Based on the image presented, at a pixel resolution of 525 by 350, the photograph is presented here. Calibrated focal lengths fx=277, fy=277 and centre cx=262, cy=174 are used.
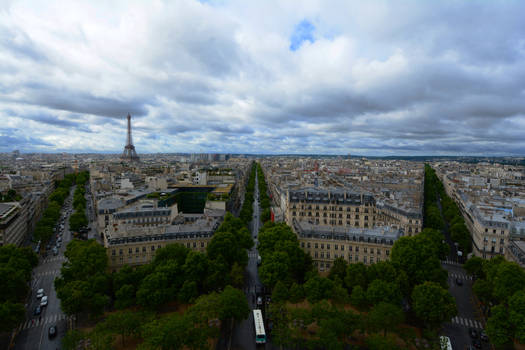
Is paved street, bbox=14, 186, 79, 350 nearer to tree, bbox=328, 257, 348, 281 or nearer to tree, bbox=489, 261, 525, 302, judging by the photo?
tree, bbox=328, 257, 348, 281

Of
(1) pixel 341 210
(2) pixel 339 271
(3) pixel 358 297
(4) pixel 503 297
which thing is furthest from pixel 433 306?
(1) pixel 341 210

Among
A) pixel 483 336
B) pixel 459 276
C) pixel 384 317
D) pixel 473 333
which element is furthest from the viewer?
pixel 459 276

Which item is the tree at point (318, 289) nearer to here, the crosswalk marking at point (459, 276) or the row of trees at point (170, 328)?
the row of trees at point (170, 328)

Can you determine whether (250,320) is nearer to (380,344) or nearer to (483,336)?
(380,344)

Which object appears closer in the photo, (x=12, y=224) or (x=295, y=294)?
(x=295, y=294)

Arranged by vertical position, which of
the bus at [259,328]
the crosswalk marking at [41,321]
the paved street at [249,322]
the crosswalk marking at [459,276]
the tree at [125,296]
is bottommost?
the crosswalk marking at [41,321]

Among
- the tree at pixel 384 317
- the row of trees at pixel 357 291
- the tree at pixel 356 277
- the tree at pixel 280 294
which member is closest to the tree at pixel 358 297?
the row of trees at pixel 357 291

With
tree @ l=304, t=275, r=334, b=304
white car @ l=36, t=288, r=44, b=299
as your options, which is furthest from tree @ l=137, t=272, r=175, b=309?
white car @ l=36, t=288, r=44, b=299
